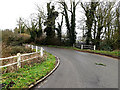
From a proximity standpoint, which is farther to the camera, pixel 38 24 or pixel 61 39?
pixel 38 24

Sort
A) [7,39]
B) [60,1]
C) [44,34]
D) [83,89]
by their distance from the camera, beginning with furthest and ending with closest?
[44,34] → [60,1] → [7,39] → [83,89]

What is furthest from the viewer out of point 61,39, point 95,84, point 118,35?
point 61,39

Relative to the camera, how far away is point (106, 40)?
1908 cm

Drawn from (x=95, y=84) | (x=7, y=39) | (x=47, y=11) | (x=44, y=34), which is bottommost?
(x=95, y=84)

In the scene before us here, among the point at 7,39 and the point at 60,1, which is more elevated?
the point at 60,1

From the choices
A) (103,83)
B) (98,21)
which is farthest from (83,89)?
(98,21)

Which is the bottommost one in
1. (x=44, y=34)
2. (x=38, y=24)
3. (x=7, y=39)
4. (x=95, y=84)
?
(x=95, y=84)

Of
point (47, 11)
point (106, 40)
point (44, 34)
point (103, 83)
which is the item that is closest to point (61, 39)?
point (44, 34)

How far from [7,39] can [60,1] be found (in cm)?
1747

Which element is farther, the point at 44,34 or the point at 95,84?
the point at 44,34

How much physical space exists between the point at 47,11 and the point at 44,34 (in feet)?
23.6

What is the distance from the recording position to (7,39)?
12211 millimetres

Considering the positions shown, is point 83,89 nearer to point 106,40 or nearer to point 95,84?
point 95,84

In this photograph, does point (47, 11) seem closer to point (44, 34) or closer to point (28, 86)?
point (44, 34)
